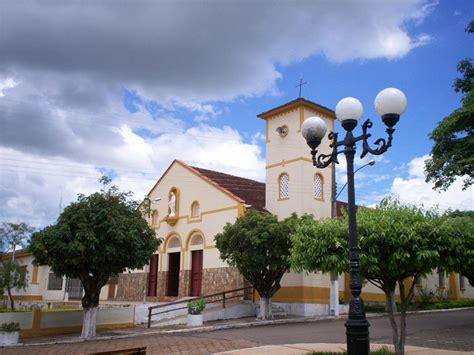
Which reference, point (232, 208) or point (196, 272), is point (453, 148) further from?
point (196, 272)

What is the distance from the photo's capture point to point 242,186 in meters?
27.5

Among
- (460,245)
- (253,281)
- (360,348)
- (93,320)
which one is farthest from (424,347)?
(93,320)

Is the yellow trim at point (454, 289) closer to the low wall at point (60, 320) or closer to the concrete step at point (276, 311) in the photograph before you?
the concrete step at point (276, 311)

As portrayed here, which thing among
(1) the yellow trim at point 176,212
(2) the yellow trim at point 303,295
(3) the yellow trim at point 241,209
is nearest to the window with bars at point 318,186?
(3) the yellow trim at point 241,209

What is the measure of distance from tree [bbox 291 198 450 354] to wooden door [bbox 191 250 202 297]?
16.8 meters

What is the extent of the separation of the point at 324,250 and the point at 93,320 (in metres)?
10.7

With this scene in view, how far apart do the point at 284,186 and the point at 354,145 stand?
15590 mm

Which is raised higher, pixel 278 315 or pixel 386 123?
pixel 386 123

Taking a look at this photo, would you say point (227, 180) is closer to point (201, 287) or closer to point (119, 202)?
point (201, 287)

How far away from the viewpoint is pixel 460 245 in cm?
868

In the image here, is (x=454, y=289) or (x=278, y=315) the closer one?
(x=278, y=315)

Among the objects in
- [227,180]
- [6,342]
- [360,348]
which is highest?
[227,180]

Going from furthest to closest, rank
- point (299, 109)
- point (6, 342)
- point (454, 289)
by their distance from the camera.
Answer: point (454, 289) < point (299, 109) < point (6, 342)

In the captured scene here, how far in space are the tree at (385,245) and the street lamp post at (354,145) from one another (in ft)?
2.46
